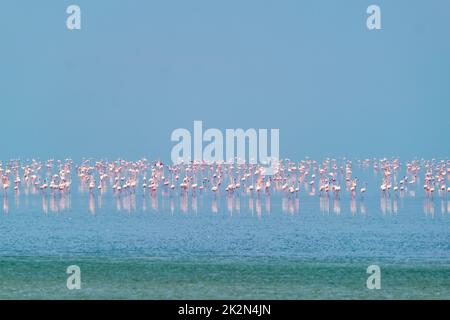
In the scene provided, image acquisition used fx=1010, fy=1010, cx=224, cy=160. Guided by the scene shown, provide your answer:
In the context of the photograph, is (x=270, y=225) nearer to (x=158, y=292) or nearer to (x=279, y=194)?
(x=158, y=292)

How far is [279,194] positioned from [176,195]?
27.3ft

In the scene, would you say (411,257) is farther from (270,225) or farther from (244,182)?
(244,182)

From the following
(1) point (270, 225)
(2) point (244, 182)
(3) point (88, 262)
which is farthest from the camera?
(2) point (244, 182)

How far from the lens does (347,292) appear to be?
98.7ft

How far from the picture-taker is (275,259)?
1534 inches

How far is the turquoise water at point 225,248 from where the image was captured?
3059cm

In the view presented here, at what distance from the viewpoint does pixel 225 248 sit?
140 ft

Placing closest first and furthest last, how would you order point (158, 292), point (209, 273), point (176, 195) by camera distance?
point (158, 292) < point (209, 273) < point (176, 195)

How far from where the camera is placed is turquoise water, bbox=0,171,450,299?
30.6 metres
